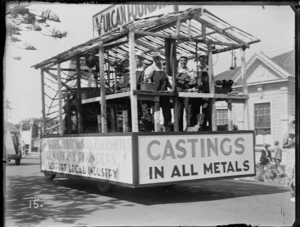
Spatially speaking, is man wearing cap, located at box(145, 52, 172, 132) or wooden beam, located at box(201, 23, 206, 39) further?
wooden beam, located at box(201, 23, 206, 39)

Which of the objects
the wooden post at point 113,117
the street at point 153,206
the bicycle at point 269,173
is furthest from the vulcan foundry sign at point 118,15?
the bicycle at point 269,173

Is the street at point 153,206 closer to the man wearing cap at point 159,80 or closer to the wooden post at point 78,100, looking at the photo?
the wooden post at point 78,100

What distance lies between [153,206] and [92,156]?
1.81m

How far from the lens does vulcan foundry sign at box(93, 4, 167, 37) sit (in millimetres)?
6203

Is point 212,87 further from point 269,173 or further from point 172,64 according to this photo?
point 269,173

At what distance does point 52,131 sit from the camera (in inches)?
422

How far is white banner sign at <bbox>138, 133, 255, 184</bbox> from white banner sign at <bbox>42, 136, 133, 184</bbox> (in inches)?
13.8

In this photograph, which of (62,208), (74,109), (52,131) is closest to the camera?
(62,208)

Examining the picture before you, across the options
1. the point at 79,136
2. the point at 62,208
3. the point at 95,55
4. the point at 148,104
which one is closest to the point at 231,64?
the point at 148,104

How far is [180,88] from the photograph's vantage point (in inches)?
308

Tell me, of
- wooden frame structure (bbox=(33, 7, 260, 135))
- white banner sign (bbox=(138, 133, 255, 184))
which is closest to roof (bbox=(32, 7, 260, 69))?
wooden frame structure (bbox=(33, 7, 260, 135))

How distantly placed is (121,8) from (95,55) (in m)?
2.89

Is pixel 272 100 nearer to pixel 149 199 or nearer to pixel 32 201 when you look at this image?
pixel 149 199

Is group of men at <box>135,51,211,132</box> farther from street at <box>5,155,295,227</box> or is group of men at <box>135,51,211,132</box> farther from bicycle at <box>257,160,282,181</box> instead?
bicycle at <box>257,160,282,181</box>
